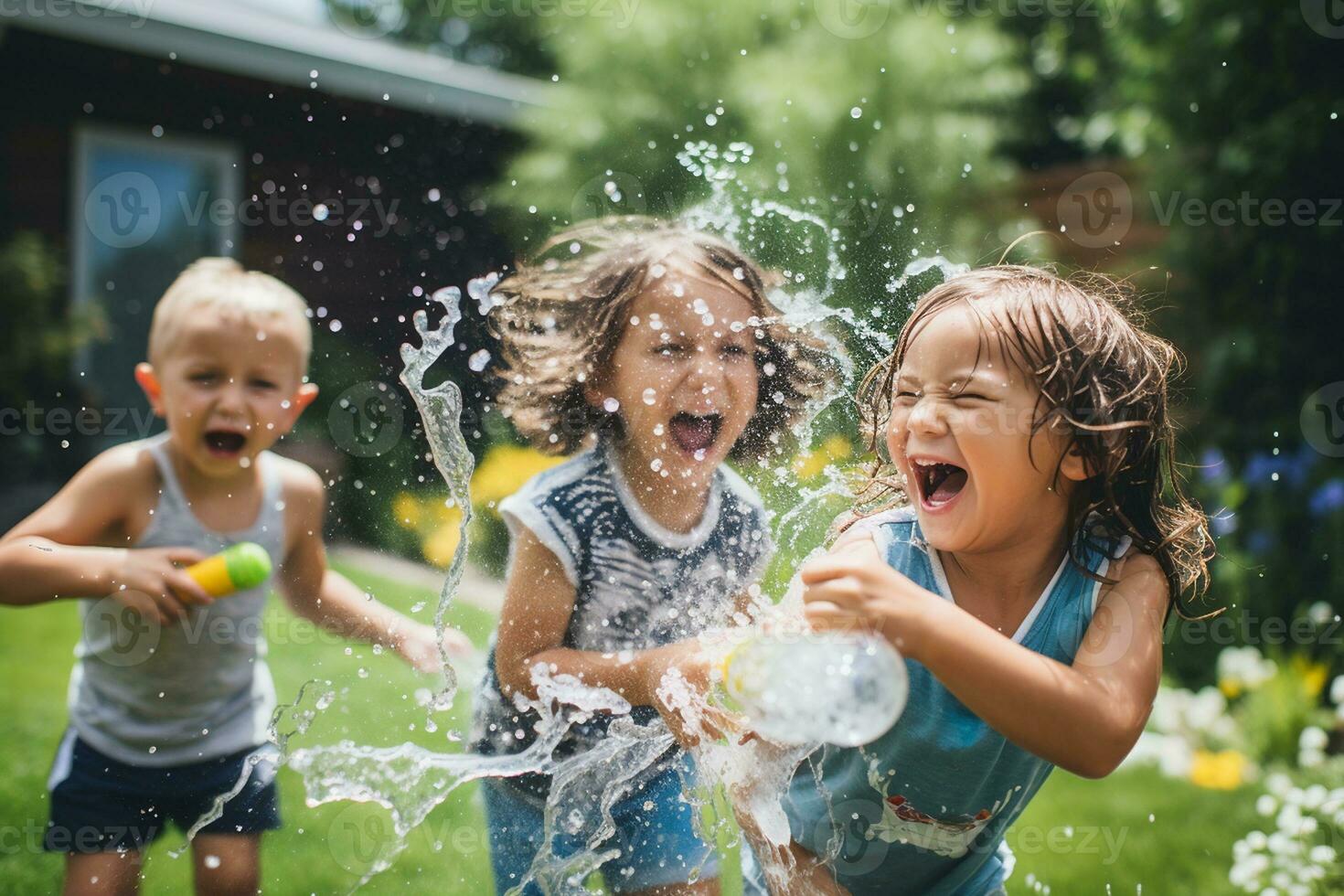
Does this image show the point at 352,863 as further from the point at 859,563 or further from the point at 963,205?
the point at 963,205

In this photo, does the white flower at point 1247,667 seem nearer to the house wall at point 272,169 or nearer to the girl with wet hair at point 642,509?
the girl with wet hair at point 642,509

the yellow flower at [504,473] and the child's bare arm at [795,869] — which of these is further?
the yellow flower at [504,473]

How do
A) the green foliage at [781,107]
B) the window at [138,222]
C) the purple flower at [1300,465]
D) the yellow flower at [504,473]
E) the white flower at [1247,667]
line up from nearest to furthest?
the yellow flower at [504,473], the white flower at [1247,667], the purple flower at [1300,465], the green foliage at [781,107], the window at [138,222]

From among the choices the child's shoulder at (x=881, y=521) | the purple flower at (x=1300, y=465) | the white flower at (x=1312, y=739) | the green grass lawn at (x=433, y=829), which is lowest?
the green grass lawn at (x=433, y=829)

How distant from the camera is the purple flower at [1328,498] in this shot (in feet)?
14.7

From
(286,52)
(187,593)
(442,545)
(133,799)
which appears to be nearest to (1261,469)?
(442,545)

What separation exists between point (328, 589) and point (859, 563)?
5.26ft

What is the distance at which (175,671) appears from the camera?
2.62m

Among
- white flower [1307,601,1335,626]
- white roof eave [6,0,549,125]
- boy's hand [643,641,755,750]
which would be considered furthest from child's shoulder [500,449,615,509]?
white roof eave [6,0,549,125]

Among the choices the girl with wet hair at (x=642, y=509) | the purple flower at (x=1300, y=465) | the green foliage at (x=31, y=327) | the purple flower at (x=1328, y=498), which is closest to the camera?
the girl with wet hair at (x=642, y=509)

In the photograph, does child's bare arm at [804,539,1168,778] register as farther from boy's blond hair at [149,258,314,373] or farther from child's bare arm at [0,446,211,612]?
boy's blond hair at [149,258,314,373]

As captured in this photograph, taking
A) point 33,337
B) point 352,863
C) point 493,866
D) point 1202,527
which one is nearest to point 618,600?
point 493,866

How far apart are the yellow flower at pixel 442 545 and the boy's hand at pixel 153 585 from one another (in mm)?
605

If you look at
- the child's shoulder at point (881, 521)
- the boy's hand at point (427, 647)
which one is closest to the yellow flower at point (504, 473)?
the boy's hand at point (427, 647)
